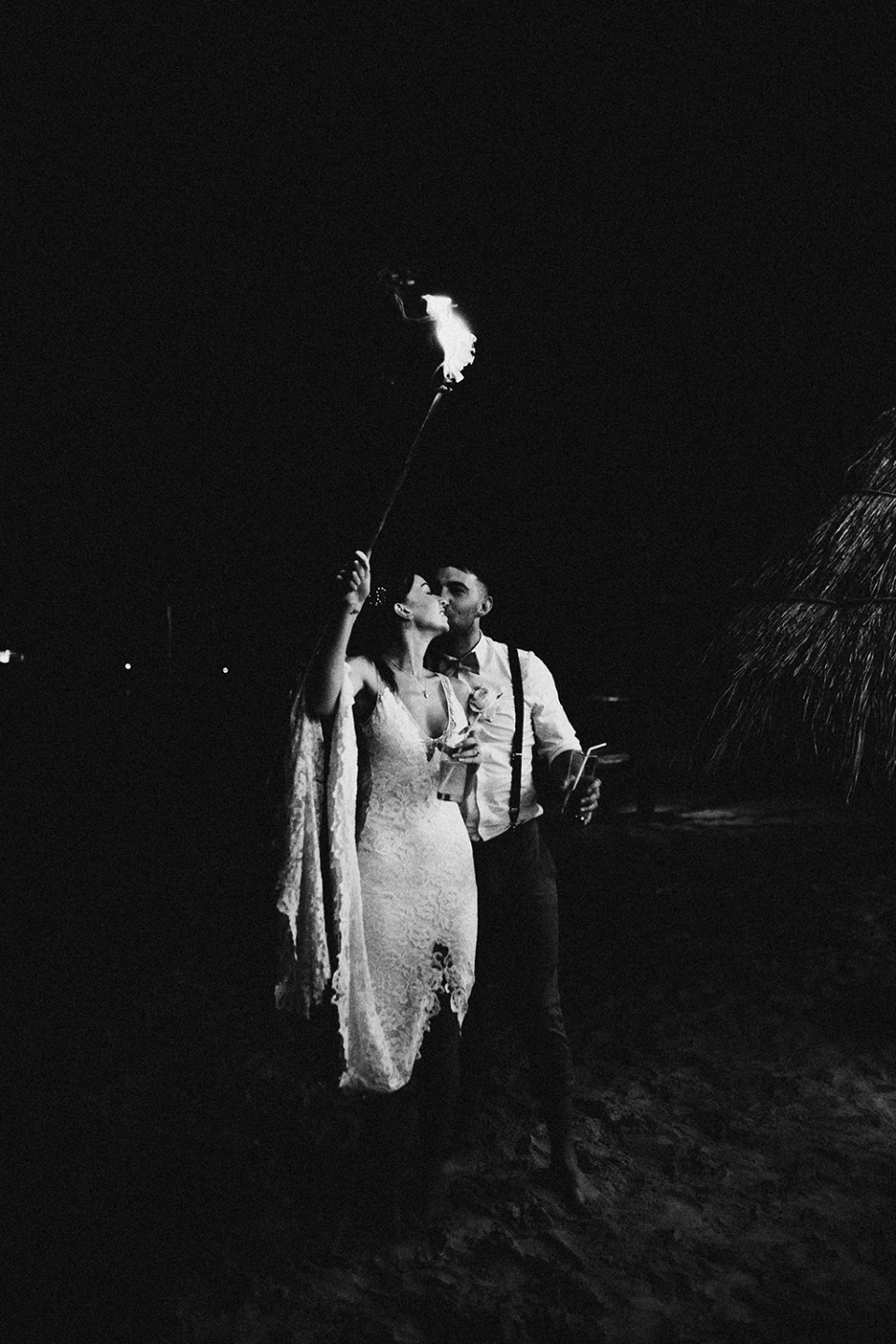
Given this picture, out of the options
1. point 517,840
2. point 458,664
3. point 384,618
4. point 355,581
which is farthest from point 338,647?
point 517,840

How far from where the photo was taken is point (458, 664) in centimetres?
365

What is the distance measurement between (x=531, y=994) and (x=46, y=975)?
4056 millimetres

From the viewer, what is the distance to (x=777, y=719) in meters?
3.96

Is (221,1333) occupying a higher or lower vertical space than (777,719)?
lower

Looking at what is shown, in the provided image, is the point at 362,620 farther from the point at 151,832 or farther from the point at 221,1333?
the point at 151,832

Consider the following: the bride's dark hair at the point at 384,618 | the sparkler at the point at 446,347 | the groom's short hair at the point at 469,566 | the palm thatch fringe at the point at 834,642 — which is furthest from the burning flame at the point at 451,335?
the palm thatch fringe at the point at 834,642

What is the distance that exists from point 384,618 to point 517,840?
998mm

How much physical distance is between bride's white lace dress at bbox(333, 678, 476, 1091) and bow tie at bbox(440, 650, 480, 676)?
429mm

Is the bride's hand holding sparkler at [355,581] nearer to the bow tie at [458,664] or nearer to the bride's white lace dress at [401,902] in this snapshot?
the bride's white lace dress at [401,902]

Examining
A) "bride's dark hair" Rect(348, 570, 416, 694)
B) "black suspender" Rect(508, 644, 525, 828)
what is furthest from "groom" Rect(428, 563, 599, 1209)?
"bride's dark hair" Rect(348, 570, 416, 694)

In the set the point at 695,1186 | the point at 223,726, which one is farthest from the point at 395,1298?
the point at 223,726

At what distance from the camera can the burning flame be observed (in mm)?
3429

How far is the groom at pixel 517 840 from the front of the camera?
3465mm

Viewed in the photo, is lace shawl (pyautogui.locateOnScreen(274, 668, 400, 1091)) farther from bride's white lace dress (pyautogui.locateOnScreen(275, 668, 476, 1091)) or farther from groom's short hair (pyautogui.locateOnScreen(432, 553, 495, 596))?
groom's short hair (pyautogui.locateOnScreen(432, 553, 495, 596))
